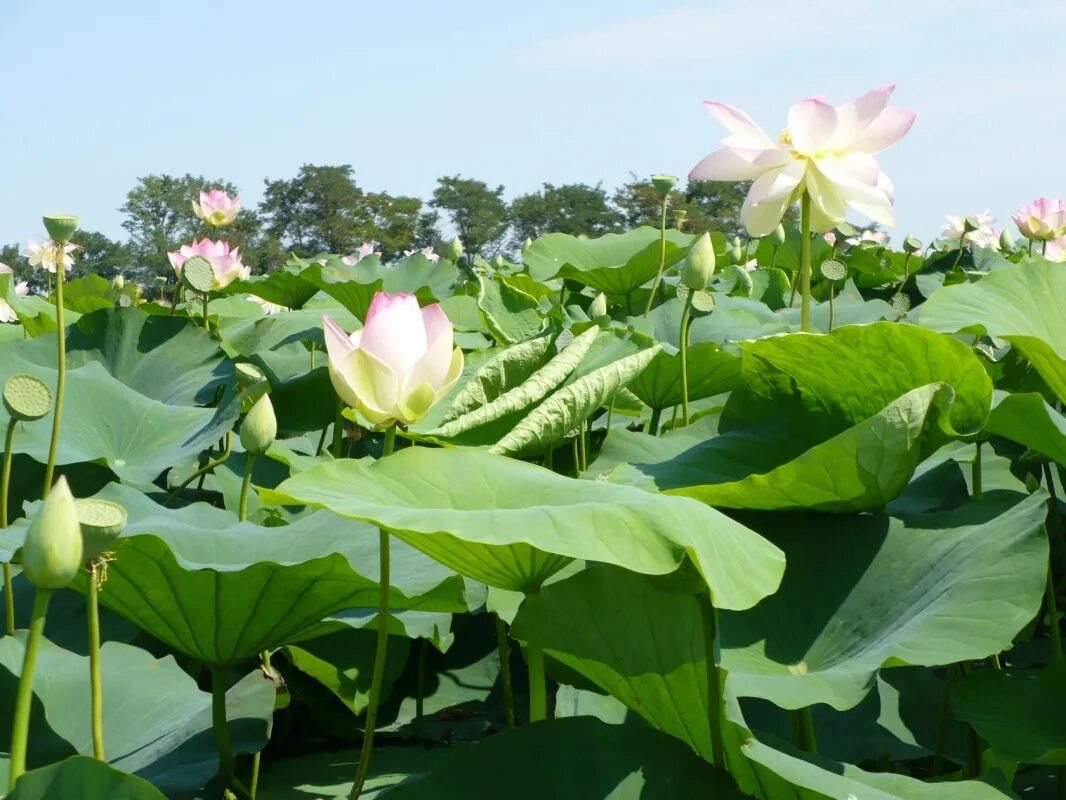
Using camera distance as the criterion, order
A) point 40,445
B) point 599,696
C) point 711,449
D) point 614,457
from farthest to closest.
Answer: point 40,445 → point 614,457 → point 711,449 → point 599,696

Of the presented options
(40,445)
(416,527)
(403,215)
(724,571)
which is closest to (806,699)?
(724,571)

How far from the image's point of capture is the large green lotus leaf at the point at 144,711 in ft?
3.46

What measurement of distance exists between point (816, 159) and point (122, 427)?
1103 mm

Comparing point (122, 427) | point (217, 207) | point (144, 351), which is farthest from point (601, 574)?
point (217, 207)

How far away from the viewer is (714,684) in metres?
0.89

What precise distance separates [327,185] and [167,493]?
48064 mm

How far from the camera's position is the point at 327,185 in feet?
159

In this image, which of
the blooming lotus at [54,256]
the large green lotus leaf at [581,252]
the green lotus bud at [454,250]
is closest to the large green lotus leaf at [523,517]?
the blooming lotus at [54,256]

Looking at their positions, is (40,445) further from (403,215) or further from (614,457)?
(403,215)

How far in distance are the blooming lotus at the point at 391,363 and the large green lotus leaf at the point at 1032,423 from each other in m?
0.53

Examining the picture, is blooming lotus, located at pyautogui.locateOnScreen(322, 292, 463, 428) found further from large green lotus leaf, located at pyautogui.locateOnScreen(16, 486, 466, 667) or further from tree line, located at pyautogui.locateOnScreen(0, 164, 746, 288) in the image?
tree line, located at pyautogui.locateOnScreen(0, 164, 746, 288)

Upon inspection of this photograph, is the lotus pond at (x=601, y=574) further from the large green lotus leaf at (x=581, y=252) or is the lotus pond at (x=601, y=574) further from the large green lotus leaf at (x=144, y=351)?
the large green lotus leaf at (x=581, y=252)

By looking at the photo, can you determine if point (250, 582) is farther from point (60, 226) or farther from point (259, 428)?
point (60, 226)

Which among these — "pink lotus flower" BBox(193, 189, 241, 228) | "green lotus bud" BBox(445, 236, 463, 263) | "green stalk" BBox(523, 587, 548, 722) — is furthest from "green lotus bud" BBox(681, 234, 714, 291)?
"pink lotus flower" BBox(193, 189, 241, 228)
